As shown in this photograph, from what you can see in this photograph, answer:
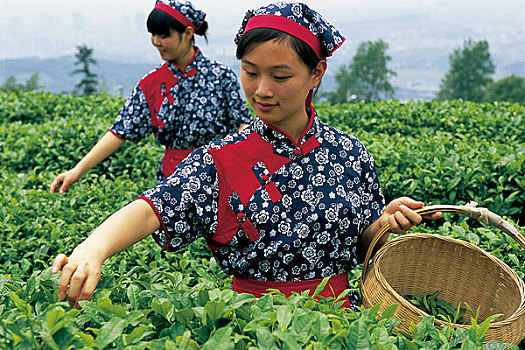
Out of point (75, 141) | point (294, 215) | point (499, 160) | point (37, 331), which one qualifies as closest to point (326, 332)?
point (294, 215)

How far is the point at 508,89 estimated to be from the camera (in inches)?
1647

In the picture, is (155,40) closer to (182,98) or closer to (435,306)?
(182,98)

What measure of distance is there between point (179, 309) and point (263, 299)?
9.0 inches

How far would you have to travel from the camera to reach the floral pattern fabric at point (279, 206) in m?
1.63

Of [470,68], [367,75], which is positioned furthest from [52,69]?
[470,68]

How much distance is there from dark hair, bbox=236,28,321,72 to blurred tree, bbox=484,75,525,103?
43539 mm

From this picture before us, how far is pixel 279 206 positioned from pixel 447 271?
0.86 m

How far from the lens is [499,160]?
382cm

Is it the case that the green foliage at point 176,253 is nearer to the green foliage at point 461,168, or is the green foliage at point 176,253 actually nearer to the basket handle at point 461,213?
the green foliage at point 461,168

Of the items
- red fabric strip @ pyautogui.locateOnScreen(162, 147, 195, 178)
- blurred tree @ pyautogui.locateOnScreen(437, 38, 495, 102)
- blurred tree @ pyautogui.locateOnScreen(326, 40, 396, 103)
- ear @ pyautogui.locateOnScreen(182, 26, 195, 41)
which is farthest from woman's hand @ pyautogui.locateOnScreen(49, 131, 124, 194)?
blurred tree @ pyautogui.locateOnScreen(326, 40, 396, 103)

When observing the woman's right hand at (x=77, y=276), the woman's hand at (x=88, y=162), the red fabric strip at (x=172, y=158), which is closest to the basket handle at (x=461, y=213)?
the woman's right hand at (x=77, y=276)

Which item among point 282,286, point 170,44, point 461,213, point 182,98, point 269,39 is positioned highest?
point 170,44

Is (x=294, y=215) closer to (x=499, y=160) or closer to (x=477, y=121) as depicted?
(x=499, y=160)

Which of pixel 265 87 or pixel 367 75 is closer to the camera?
pixel 265 87
